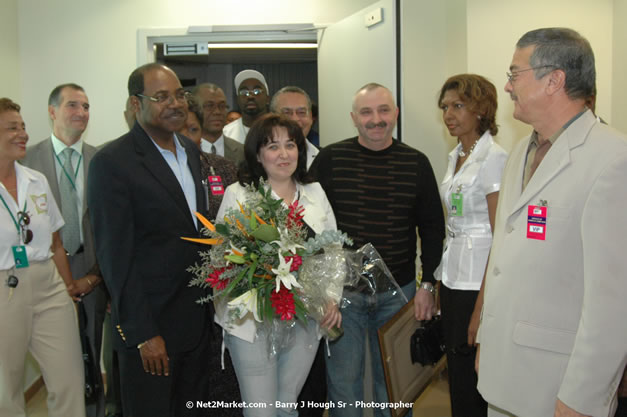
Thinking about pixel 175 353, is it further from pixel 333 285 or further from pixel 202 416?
pixel 333 285

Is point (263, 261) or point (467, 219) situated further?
point (467, 219)

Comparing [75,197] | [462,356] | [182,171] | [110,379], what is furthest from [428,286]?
[75,197]

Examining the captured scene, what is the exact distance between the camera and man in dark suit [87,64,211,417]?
2.02 meters

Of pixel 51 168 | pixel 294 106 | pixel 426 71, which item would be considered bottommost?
pixel 51 168

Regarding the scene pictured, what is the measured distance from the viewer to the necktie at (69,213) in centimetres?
326

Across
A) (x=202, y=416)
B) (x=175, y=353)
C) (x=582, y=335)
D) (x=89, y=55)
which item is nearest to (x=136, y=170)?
(x=175, y=353)

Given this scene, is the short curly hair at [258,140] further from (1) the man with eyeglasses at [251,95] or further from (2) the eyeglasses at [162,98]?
(1) the man with eyeglasses at [251,95]

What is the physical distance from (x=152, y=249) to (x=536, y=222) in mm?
1414

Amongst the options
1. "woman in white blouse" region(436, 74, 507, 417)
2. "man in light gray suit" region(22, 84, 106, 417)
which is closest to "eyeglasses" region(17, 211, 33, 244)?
"man in light gray suit" region(22, 84, 106, 417)

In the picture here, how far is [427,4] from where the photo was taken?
14.1ft

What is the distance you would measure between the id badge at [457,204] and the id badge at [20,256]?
2.08 meters

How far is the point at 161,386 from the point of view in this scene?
2.13m

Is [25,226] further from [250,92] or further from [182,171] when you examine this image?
[250,92]

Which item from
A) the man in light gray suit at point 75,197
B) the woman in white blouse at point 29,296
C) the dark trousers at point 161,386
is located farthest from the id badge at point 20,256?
the dark trousers at point 161,386
